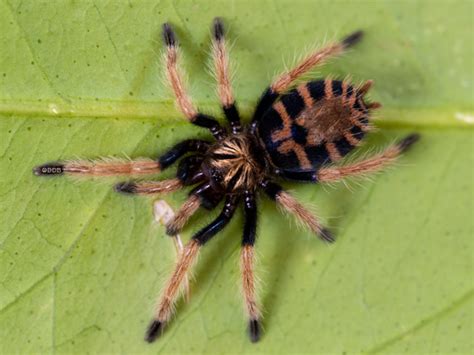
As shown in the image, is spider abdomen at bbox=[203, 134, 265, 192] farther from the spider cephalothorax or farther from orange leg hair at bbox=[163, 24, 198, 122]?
orange leg hair at bbox=[163, 24, 198, 122]

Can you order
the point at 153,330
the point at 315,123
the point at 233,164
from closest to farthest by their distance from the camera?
the point at 315,123
the point at 153,330
the point at 233,164

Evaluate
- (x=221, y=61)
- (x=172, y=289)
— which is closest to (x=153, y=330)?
(x=172, y=289)

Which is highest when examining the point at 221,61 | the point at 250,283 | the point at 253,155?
the point at 221,61

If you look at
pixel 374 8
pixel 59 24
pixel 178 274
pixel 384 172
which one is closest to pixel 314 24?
pixel 374 8

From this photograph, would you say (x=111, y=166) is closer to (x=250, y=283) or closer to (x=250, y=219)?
(x=250, y=219)

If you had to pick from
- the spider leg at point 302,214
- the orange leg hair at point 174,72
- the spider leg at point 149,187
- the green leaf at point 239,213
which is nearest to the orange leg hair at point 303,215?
the spider leg at point 302,214

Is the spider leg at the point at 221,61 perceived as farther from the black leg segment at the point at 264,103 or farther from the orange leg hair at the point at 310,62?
the orange leg hair at the point at 310,62
